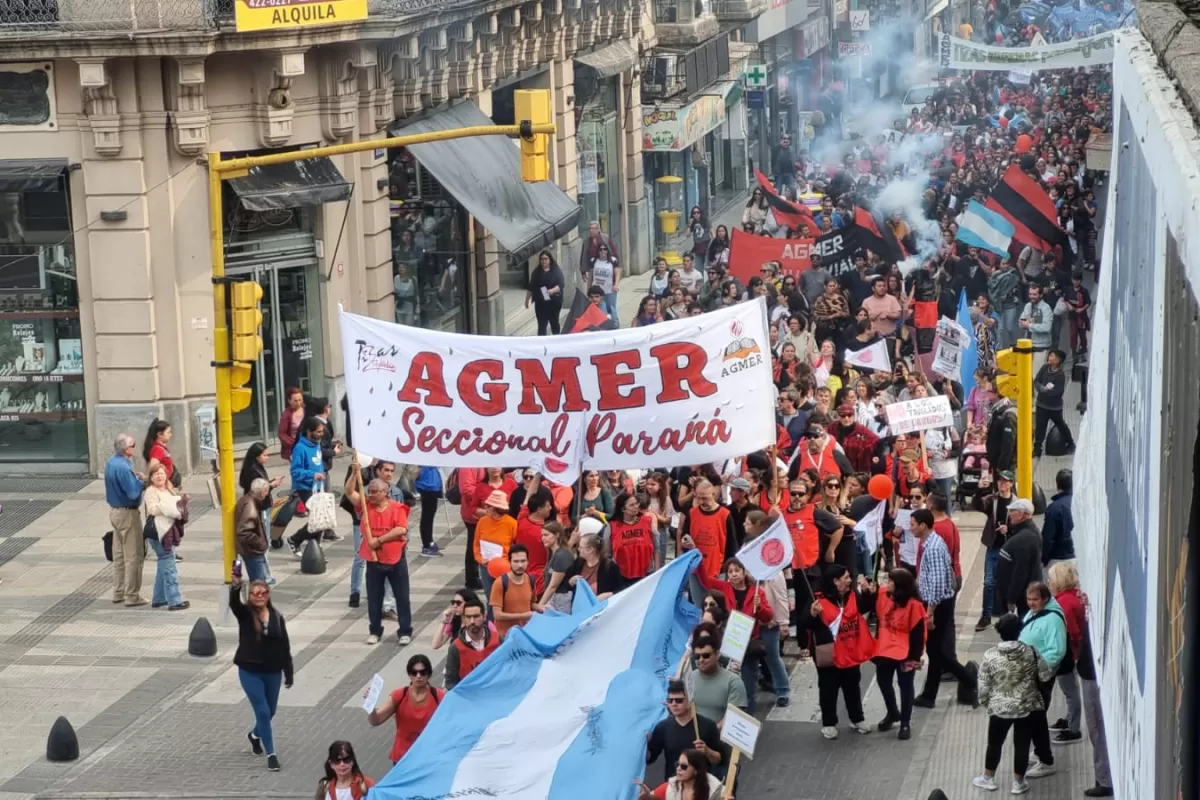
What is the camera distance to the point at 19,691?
15477 mm

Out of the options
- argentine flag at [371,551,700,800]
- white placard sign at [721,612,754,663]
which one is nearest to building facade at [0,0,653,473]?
Answer: argentine flag at [371,551,700,800]

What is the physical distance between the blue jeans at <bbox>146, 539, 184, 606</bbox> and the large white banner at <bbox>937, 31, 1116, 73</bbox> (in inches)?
988

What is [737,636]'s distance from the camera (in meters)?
12.0

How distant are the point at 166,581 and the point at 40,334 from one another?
6611 millimetres

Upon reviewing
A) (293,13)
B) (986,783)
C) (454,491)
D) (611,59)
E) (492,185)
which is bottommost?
(986,783)

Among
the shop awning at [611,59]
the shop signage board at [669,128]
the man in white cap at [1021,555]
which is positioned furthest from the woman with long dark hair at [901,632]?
the shop signage board at [669,128]

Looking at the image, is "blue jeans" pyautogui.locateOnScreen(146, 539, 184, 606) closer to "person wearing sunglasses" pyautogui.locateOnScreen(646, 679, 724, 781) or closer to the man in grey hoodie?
"person wearing sunglasses" pyautogui.locateOnScreen(646, 679, 724, 781)

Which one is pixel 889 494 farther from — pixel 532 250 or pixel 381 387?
pixel 532 250

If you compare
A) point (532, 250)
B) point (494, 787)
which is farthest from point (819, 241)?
point (494, 787)

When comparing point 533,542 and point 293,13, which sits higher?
point 293,13

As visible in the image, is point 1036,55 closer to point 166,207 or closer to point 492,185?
point 492,185

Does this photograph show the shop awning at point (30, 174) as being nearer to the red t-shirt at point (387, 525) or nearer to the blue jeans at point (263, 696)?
the red t-shirt at point (387, 525)

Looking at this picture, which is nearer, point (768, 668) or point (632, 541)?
point (768, 668)

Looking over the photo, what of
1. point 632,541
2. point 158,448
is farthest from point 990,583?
point 158,448
